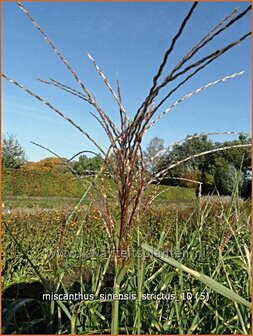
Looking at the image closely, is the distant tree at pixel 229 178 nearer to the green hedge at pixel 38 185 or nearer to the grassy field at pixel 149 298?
the grassy field at pixel 149 298

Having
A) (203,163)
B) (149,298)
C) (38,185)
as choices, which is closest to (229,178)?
(203,163)

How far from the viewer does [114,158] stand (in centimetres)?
86

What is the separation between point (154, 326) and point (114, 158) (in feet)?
2.77

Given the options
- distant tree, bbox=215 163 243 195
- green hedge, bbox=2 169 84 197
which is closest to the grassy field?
distant tree, bbox=215 163 243 195

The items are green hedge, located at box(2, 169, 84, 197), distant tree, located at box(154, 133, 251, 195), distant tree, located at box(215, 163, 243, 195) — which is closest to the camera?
distant tree, located at box(154, 133, 251, 195)

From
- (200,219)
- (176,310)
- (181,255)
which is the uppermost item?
(200,219)

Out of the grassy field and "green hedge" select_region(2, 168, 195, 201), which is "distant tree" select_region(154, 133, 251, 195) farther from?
"green hedge" select_region(2, 168, 195, 201)

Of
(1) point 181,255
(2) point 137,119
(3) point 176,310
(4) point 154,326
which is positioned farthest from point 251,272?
(2) point 137,119

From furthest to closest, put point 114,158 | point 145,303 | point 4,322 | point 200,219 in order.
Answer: point 200,219 < point 145,303 < point 4,322 < point 114,158

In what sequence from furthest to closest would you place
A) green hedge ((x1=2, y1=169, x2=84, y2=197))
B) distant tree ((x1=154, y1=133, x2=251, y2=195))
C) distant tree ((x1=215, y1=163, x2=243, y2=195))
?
green hedge ((x1=2, y1=169, x2=84, y2=197)) < distant tree ((x1=215, y1=163, x2=243, y2=195)) < distant tree ((x1=154, y1=133, x2=251, y2=195))

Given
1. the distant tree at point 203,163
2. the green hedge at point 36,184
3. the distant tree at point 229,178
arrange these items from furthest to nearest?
1. the green hedge at point 36,184
2. the distant tree at point 229,178
3. the distant tree at point 203,163

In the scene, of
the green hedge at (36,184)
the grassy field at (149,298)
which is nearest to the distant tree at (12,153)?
the green hedge at (36,184)

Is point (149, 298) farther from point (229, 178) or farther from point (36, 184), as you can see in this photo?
point (36, 184)

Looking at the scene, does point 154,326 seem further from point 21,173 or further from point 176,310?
point 21,173
